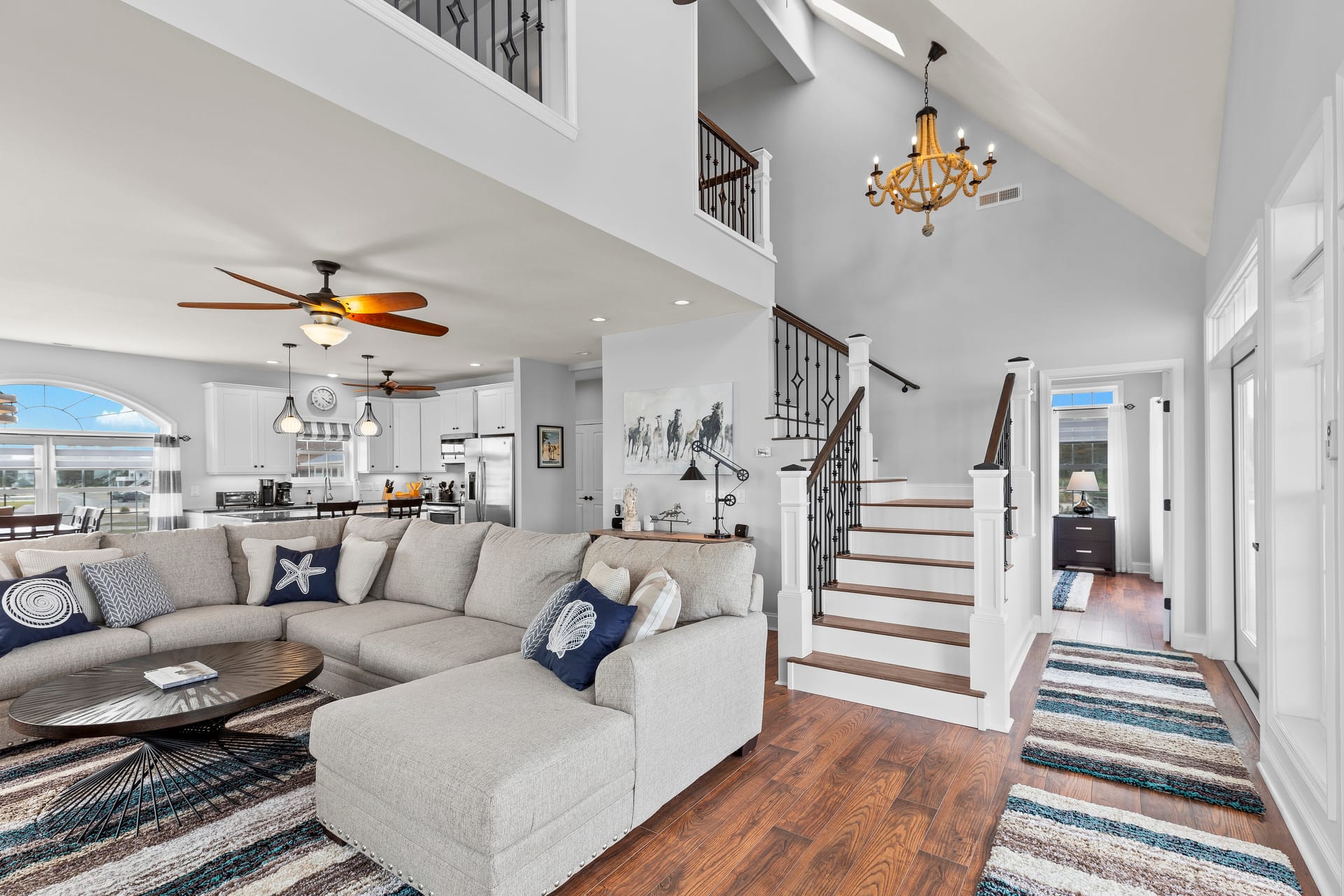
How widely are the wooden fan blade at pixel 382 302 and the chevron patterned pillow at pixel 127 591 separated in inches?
72.3

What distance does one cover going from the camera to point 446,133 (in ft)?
8.42

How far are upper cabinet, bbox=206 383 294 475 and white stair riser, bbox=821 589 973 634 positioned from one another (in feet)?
22.5

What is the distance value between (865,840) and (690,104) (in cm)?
414

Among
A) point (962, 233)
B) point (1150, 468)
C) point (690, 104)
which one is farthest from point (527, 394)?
point (1150, 468)

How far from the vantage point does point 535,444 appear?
7395 mm

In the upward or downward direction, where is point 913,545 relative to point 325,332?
downward

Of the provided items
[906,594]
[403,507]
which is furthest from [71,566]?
[906,594]

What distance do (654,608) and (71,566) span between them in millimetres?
3208

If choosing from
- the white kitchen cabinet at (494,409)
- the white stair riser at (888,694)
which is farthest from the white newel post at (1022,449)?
Result: the white kitchen cabinet at (494,409)

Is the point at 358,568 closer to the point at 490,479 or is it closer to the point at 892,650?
the point at 892,650

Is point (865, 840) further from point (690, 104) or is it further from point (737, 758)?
point (690, 104)

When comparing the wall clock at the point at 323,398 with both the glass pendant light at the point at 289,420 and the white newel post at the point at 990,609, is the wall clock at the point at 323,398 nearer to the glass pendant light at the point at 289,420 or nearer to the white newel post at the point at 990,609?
the glass pendant light at the point at 289,420

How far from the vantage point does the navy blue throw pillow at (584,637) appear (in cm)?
236

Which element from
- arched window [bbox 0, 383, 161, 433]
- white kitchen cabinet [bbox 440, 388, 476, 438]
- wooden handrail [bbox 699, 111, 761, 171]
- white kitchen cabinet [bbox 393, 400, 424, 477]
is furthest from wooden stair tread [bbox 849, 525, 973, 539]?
arched window [bbox 0, 383, 161, 433]
